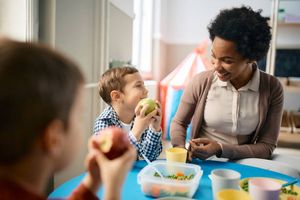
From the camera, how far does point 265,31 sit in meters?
1.58

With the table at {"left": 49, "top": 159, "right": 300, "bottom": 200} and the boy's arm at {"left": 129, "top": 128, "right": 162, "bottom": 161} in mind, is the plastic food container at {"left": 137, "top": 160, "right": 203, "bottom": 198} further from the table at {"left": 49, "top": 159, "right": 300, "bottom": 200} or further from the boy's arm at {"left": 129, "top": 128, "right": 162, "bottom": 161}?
the boy's arm at {"left": 129, "top": 128, "right": 162, "bottom": 161}

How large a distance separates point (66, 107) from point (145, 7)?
3.46 metres

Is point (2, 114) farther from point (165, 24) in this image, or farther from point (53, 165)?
point (165, 24)

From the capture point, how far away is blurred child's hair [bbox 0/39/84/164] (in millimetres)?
494

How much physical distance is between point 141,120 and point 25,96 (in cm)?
81

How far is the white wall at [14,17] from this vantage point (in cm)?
143

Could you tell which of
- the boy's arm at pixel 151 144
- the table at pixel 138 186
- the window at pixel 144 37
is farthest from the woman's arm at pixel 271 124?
the window at pixel 144 37

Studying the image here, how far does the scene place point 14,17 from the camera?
145 centimetres

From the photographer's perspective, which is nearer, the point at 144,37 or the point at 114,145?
the point at 114,145

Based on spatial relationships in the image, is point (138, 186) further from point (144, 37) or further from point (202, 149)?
point (144, 37)

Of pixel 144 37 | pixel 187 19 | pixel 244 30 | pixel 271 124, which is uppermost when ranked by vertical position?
pixel 187 19

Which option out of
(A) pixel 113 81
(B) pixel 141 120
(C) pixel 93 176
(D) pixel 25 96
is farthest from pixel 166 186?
(A) pixel 113 81

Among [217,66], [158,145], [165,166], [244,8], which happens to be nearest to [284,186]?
[165,166]

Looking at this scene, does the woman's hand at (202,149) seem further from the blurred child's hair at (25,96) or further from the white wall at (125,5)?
the white wall at (125,5)
